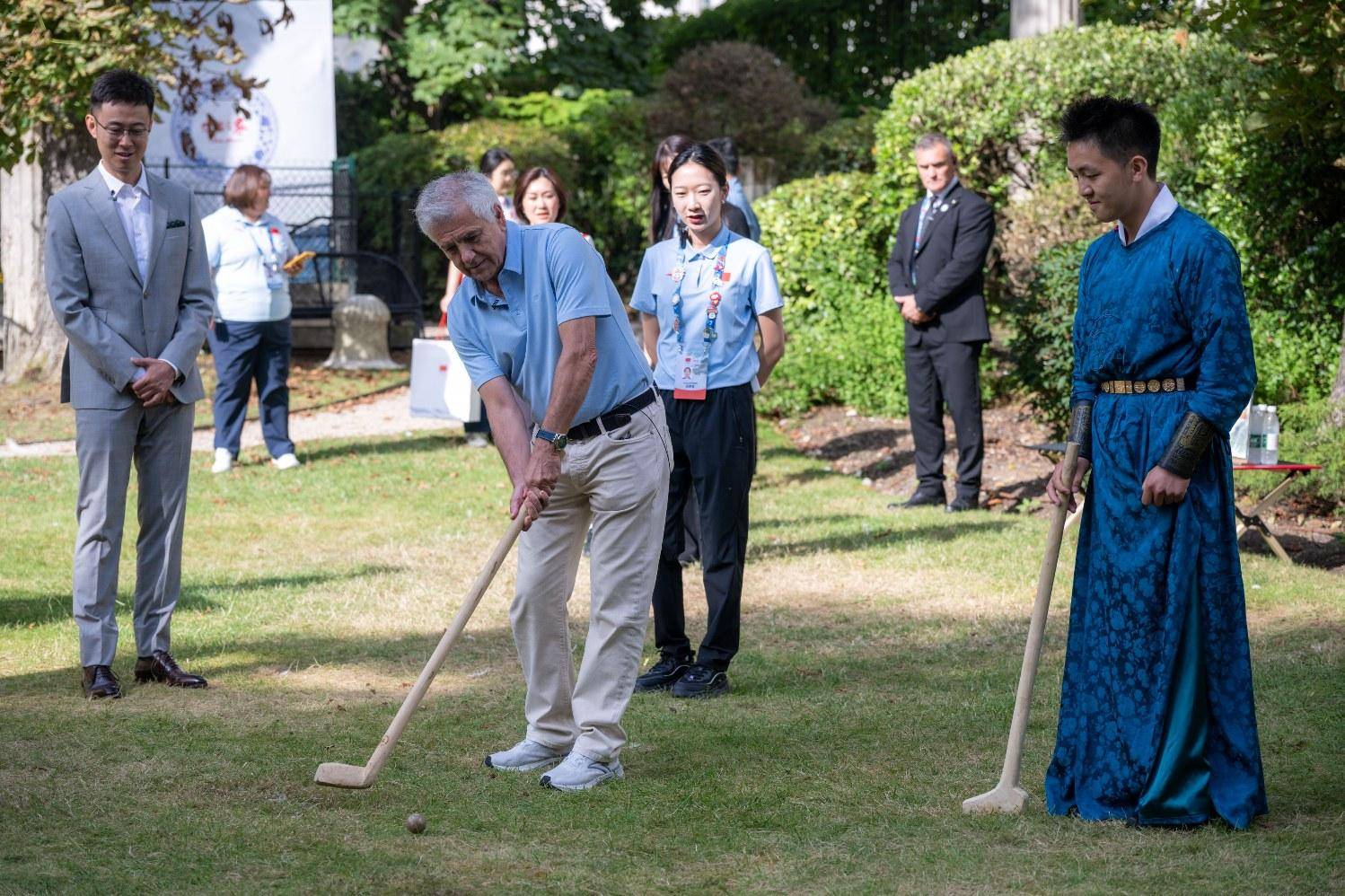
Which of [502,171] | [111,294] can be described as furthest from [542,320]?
[502,171]

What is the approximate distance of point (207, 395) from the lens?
38.2 ft

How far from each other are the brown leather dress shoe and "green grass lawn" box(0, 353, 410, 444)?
5.80 meters

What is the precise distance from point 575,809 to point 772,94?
15.0 m

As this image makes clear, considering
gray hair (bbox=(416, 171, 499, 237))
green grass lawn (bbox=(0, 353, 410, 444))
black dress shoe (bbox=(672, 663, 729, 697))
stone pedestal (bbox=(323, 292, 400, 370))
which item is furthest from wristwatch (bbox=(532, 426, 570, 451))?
stone pedestal (bbox=(323, 292, 400, 370))

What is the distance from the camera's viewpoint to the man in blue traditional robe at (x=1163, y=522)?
14.0 feet

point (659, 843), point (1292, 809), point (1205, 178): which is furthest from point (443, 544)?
point (1205, 178)

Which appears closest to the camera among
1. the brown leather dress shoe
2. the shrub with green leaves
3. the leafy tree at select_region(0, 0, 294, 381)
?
the brown leather dress shoe

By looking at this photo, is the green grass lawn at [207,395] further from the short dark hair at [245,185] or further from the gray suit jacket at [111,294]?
the gray suit jacket at [111,294]

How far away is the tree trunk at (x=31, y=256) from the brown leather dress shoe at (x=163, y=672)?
30.6 feet

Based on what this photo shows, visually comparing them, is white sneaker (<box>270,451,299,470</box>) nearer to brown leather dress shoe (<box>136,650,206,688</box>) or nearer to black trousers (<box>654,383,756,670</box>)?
brown leather dress shoe (<box>136,650,206,688</box>)

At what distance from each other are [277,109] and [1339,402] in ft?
41.2

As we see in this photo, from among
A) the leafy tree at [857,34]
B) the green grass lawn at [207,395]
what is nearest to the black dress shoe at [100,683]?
the green grass lawn at [207,395]

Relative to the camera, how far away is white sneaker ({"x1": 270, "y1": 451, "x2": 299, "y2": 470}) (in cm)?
1107

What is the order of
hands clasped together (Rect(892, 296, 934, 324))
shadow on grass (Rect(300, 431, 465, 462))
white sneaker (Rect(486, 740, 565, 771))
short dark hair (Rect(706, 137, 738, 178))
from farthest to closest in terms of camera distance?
1. shadow on grass (Rect(300, 431, 465, 462))
2. hands clasped together (Rect(892, 296, 934, 324))
3. short dark hair (Rect(706, 137, 738, 178))
4. white sneaker (Rect(486, 740, 565, 771))
